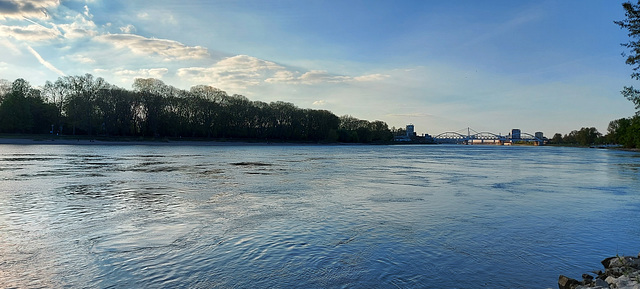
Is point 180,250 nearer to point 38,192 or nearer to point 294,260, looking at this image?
point 294,260

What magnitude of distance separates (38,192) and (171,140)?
308ft

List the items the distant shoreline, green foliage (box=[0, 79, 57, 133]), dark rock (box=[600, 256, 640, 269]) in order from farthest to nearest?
green foliage (box=[0, 79, 57, 133]) < the distant shoreline < dark rock (box=[600, 256, 640, 269])

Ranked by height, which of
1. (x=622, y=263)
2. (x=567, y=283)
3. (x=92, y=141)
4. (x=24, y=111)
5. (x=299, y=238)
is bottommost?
(x=299, y=238)

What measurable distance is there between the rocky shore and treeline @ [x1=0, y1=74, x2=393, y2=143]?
103m

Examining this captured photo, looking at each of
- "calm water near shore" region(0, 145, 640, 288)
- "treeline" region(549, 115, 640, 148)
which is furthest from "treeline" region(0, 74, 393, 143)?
"treeline" region(549, 115, 640, 148)

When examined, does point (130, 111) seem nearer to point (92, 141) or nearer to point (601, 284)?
point (92, 141)

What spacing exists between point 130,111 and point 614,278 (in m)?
106

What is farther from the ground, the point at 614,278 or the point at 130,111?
the point at 130,111

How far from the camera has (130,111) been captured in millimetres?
98000

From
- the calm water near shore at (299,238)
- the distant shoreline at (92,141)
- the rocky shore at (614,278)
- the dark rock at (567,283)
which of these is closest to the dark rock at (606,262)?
the rocky shore at (614,278)

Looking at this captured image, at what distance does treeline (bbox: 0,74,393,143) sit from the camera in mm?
90488

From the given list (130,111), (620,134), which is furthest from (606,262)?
(620,134)

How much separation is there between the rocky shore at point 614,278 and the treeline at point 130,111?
4070 inches

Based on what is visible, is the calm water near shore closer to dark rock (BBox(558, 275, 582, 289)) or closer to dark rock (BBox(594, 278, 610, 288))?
dark rock (BBox(558, 275, 582, 289))
